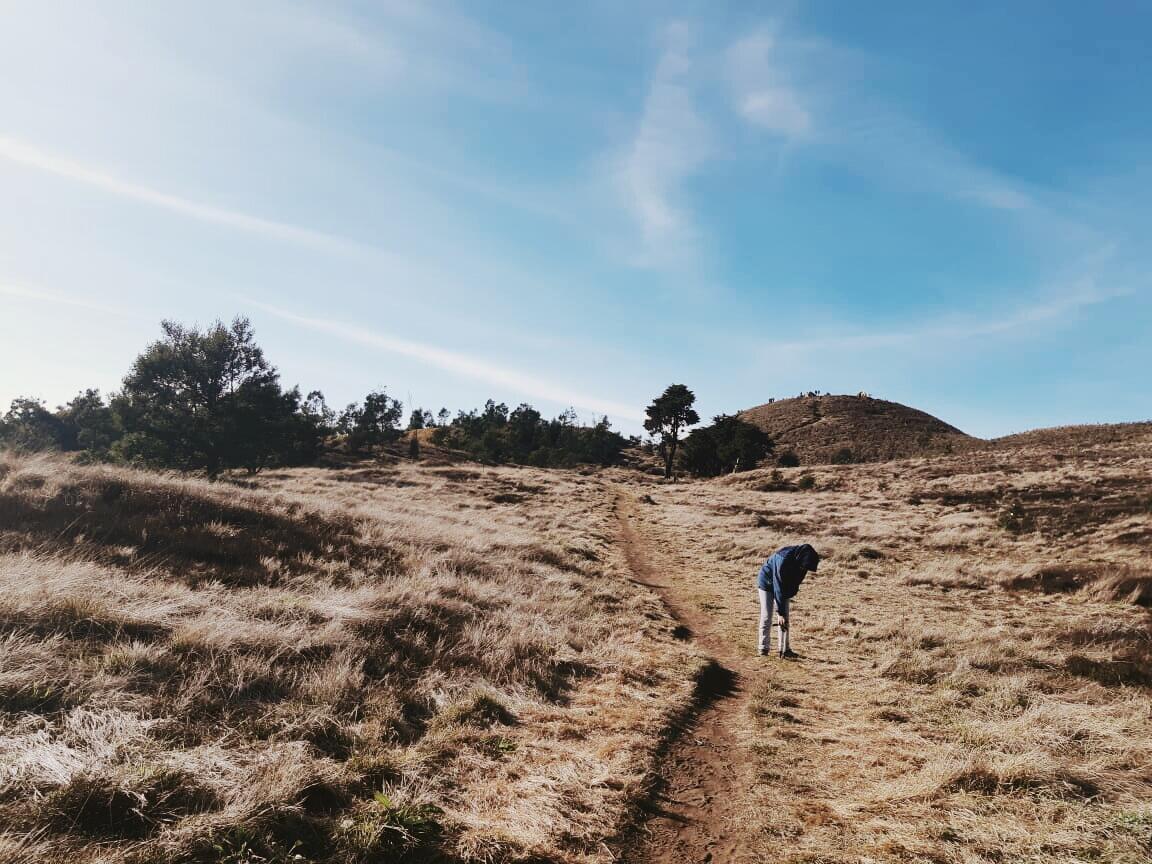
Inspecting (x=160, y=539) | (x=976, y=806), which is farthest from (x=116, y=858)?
(x=160, y=539)

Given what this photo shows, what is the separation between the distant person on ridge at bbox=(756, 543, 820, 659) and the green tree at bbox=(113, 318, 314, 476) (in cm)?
3959

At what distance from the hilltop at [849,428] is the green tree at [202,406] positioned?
233 ft

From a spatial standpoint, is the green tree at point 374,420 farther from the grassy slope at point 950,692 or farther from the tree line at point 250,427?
the grassy slope at point 950,692

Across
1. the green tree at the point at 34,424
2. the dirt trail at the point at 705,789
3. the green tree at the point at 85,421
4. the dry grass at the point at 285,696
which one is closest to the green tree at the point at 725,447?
the dry grass at the point at 285,696

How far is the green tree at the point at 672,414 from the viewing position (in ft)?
A: 242

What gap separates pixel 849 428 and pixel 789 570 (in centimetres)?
9398

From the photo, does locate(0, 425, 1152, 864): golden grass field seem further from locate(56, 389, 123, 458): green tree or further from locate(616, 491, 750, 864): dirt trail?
locate(56, 389, 123, 458): green tree

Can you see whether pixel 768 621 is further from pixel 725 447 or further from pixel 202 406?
pixel 725 447

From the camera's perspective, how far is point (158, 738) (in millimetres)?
4352

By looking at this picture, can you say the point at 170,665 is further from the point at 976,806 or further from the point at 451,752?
the point at 976,806

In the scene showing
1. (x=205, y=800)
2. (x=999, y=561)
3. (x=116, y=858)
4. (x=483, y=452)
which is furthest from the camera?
(x=483, y=452)

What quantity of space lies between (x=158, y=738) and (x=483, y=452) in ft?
244

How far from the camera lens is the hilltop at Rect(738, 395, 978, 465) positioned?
268 ft

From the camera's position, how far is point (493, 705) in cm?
634
